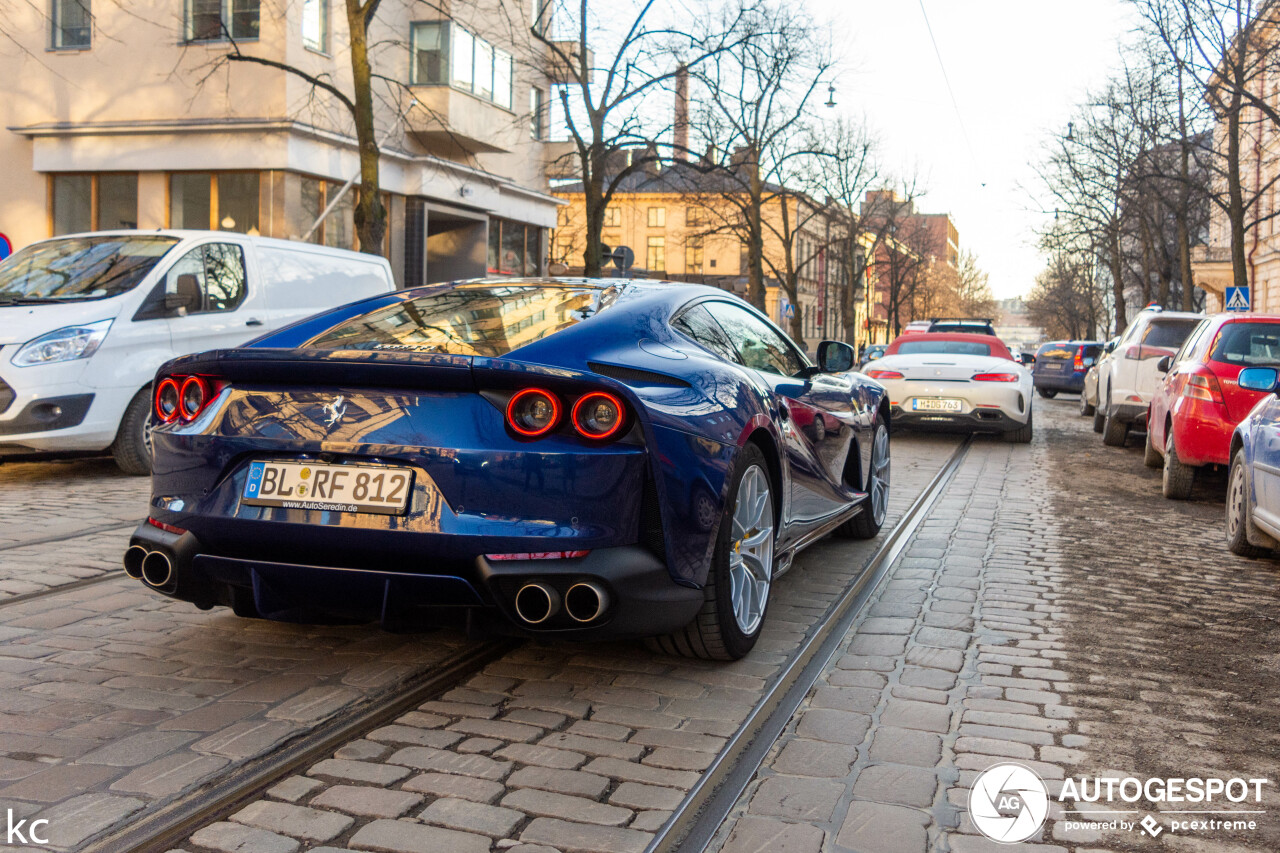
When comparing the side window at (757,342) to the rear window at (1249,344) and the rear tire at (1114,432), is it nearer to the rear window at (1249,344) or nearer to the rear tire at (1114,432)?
the rear window at (1249,344)

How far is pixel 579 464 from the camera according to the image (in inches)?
139

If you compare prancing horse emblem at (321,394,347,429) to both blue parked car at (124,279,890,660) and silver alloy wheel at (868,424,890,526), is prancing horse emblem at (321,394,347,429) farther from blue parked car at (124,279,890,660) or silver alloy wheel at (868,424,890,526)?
silver alloy wheel at (868,424,890,526)

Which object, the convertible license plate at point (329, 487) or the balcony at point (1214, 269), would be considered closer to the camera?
the convertible license plate at point (329, 487)

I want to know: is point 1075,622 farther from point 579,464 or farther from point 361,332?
point 361,332

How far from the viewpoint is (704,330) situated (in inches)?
191

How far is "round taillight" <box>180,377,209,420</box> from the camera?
12.8 ft

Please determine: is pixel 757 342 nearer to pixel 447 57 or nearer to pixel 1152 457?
pixel 1152 457

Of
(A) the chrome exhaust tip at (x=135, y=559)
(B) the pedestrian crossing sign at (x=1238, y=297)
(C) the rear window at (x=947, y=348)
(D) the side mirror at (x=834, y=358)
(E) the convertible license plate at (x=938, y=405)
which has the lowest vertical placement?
(A) the chrome exhaust tip at (x=135, y=559)

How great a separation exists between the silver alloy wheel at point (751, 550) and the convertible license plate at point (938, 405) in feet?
31.9

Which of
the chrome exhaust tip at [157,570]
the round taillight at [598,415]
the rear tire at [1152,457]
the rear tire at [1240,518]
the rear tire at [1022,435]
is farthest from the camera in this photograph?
the rear tire at [1022,435]

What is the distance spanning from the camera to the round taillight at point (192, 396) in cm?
391

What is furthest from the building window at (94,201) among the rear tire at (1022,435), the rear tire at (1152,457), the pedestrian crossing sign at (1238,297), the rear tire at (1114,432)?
the pedestrian crossing sign at (1238,297)

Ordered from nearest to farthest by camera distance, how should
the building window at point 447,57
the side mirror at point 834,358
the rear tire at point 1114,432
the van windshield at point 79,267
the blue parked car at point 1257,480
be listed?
the side mirror at point 834,358
the blue parked car at point 1257,480
the van windshield at point 79,267
the rear tire at point 1114,432
the building window at point 447,57

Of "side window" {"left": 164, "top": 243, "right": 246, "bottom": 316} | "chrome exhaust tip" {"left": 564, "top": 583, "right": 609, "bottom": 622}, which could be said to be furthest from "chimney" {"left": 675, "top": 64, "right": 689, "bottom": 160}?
"chrome exhaust tip" {"left": 564, "top": 583, "right": 609, "bottom": 622}
